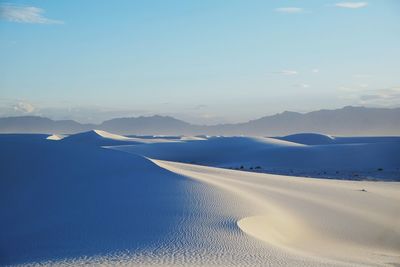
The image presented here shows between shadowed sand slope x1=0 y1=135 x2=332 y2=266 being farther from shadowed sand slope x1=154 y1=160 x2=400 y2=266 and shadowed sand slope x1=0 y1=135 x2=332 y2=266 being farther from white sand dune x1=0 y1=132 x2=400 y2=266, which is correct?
shadowed sand slope x1=154 y1=160 x2=400 y2=266

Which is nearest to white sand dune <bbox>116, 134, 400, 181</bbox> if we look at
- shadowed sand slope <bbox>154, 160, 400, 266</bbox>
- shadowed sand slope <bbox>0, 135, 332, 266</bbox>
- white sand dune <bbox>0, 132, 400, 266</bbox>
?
white sand dune <bbox>0, 132, 400, 266</bbox>

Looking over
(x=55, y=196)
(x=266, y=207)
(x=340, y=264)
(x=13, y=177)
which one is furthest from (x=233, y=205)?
(x=13, y=177)

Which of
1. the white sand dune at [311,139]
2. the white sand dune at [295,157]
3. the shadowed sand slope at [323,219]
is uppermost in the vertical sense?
the white sand dune at [311,139]

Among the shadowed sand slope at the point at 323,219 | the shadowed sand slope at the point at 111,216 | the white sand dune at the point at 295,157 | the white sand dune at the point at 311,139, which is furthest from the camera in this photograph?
the white sand dune at the point at 311,139

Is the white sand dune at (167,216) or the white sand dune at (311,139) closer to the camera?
the white sand dune at (167,216)

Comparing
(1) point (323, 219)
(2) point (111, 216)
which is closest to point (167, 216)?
(2) point (111, 216)

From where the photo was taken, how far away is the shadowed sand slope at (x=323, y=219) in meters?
12.9

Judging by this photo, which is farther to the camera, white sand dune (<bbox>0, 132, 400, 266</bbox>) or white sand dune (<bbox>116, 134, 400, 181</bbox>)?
white sand dune (<bbox>116, 134, 400, 181</bbox>)

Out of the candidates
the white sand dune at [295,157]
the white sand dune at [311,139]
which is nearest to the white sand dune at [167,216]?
the white sand dune at [295,157]

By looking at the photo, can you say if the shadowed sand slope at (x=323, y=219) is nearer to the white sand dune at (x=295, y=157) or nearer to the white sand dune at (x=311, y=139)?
the white sand dune at (x=295, y=157)

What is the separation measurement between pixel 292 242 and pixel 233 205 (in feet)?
8.45

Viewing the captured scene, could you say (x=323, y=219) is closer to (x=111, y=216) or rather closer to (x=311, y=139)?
(x=111, y=216)

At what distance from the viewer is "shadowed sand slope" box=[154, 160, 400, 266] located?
12875 millimetres

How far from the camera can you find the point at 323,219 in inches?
648
